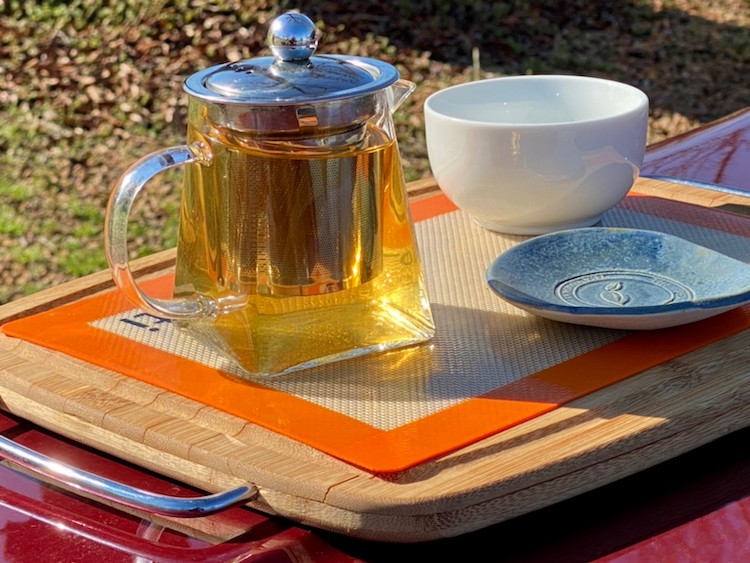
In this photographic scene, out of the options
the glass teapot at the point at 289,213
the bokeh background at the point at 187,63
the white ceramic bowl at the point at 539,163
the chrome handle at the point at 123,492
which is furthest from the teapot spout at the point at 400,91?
the bokeh background at the point at 187,63

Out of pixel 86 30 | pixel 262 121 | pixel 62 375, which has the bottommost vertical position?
pixel 86 30

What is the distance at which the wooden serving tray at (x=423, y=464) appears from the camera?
55cm

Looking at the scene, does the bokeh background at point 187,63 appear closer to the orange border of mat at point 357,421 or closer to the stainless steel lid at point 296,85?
the orange border of mat at point 357,421

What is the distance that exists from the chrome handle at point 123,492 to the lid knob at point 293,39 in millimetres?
255

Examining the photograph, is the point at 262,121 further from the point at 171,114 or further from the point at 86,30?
the point at 86,30

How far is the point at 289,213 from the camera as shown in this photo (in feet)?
2.12

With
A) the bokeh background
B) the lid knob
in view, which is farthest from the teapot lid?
the bokeh background

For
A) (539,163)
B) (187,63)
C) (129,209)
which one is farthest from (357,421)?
(187,63)

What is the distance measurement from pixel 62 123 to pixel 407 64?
1.00m

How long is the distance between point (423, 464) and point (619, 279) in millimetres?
277

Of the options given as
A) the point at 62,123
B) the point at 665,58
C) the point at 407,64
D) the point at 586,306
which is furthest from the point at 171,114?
the point at 586,306

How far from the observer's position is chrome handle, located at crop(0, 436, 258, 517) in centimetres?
56

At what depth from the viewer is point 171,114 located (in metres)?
2.87

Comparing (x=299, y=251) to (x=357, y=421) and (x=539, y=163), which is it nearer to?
(x=357, y=421)
